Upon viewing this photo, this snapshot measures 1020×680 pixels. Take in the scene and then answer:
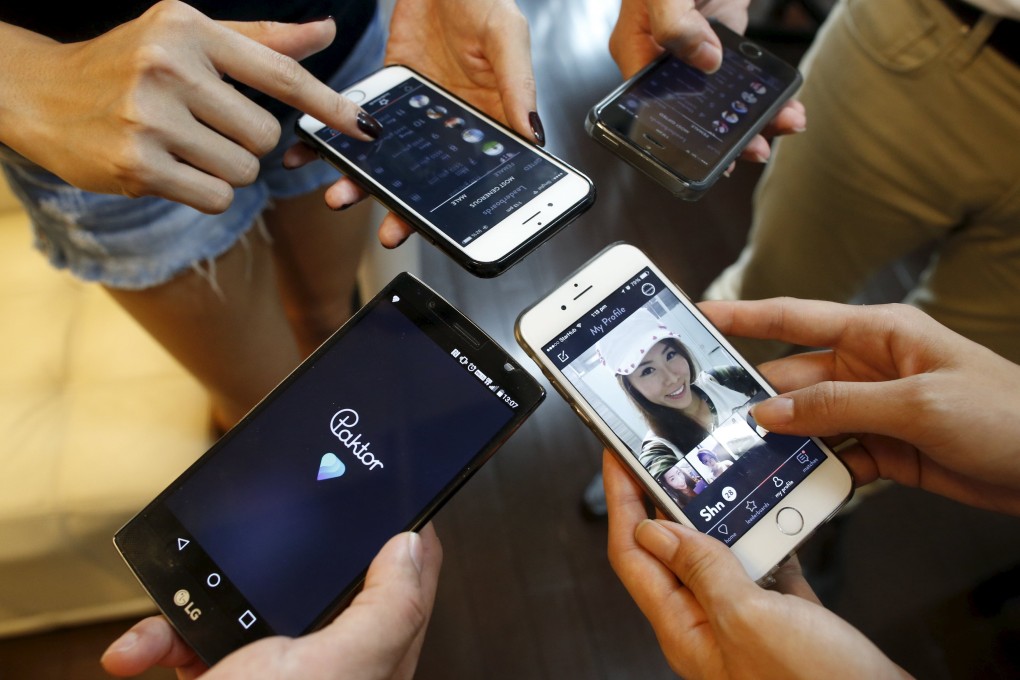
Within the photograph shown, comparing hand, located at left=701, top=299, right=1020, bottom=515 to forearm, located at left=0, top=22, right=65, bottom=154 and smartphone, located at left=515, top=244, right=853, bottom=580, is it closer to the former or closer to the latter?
smartphone, located at left=515, top=244, right=853, bottom=580

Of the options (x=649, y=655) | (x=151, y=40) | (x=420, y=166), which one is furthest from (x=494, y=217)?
(x=649, y=655)

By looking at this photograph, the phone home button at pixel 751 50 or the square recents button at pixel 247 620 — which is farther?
the phone home button at pixel 751 50

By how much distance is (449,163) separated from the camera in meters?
0.61

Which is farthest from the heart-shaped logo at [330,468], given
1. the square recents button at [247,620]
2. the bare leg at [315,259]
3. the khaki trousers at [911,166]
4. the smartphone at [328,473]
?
the khaki trousers at [911,166]

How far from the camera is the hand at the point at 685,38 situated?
24.1 inches

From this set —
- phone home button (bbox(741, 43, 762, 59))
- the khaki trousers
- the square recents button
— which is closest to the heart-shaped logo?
the square recents button

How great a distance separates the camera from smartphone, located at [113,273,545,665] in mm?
476

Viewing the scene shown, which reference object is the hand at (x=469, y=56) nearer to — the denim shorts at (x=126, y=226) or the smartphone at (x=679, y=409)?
the denim shorts at (x=126, y=226)

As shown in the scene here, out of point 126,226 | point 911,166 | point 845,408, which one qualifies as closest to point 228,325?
point 126,226

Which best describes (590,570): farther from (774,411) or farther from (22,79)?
(22,79)

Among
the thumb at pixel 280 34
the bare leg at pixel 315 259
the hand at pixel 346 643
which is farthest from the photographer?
the bare leg at pixel 315 259

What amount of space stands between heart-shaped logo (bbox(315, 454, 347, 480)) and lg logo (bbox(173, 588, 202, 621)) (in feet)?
0.41

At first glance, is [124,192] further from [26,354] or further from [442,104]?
[26,354]

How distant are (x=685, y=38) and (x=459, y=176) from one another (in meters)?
0.26
